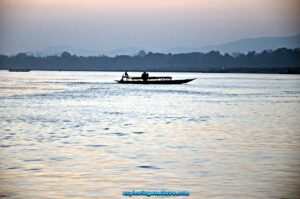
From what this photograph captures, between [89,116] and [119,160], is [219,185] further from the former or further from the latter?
[89,116]

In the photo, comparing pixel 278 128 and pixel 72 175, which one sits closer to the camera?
pixel 72 175

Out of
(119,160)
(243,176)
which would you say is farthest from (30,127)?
(243,176)

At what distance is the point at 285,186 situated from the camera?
495 inches

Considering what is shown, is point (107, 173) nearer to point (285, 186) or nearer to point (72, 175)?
point (72, 175)

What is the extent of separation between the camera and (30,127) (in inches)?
979

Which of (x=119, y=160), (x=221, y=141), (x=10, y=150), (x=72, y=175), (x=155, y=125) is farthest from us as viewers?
(x=155, y=125)

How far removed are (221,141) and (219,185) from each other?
7868mm

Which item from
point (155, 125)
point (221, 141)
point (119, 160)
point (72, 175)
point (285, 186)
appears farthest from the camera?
point (155, 125)

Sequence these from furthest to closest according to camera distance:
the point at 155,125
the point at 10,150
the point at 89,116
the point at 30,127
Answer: the point at 89,116 < the point at 155,125 < the point at 30,127 < the point at 10,150

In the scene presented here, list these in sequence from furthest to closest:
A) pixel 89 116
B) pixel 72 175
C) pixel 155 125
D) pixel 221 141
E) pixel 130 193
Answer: pixel 89 116
pixel 155 125
pixel 221 141
pixel 72 175
pixel 130 193

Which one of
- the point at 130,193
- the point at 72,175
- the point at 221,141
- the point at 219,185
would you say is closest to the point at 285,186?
the point at 219,185

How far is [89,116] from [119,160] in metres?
16.2

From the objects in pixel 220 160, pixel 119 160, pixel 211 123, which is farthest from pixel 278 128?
pixel 119 160

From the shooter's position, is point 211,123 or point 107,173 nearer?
point 107,173
